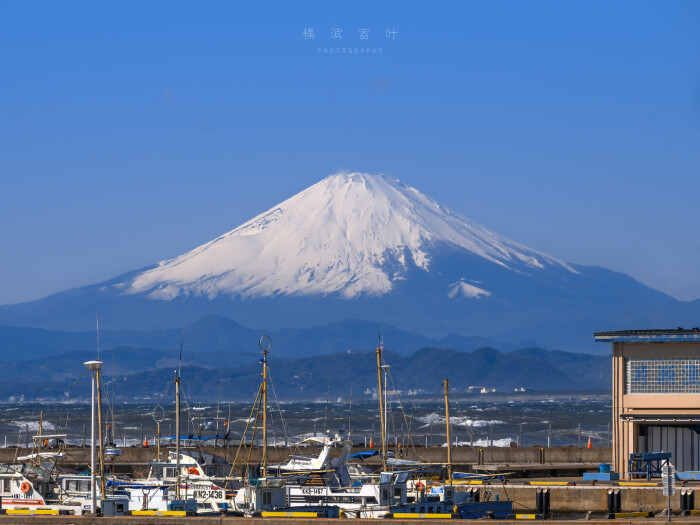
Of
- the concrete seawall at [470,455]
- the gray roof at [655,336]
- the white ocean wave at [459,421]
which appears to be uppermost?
the gray roof at [655,336]

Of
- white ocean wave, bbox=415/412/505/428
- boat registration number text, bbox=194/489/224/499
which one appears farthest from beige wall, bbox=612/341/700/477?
white ocean wave, bbox=415/412/505/428

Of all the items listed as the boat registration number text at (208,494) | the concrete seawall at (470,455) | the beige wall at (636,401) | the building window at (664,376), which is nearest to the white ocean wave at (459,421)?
the concrete seawall at (470,455)

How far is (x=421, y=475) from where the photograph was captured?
55750mm

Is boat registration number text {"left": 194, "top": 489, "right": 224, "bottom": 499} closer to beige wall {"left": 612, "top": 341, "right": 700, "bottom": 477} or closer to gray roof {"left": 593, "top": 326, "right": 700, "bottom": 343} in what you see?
beige wall {"left": 612, "top": 341, "right": 700, "bottom": 477}

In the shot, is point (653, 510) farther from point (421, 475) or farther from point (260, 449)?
point (260, 449)

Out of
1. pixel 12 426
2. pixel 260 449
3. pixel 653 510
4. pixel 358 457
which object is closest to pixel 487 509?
pixel 653 510

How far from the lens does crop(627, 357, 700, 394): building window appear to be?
55.8 metres

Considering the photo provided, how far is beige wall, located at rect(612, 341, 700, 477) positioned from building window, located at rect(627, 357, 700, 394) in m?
0.19

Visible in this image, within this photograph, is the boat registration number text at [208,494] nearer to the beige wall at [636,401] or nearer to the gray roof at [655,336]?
the beige wall at [636,401]

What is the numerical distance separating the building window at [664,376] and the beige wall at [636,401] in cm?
19

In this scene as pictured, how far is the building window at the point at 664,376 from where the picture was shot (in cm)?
5581

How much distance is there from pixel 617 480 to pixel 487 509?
30.4 feet

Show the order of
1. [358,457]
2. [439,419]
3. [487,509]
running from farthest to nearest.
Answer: [439,419]
[358,457]
[487,509]

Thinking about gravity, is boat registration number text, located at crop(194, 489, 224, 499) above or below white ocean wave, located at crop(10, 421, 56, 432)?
above
